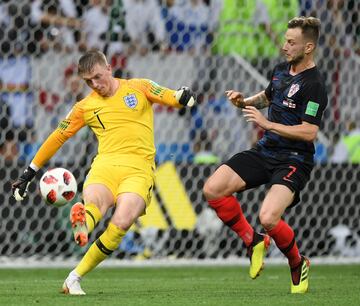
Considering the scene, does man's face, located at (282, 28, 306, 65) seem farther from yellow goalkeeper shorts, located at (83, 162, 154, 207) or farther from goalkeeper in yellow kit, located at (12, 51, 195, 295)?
yellow goalkeeper shorts, located at (83, 162, 154, 207)

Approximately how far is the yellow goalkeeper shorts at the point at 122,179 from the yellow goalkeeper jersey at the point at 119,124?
75mm

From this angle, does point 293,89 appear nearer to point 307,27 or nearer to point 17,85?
point 307,27

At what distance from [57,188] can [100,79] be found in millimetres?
903

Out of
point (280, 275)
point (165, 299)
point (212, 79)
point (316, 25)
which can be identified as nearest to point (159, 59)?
point (212, 79)

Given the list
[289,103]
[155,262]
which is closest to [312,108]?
[289,103]

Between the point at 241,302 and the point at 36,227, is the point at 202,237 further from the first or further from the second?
the point at 241,302

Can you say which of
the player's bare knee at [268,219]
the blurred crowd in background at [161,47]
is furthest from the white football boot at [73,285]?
the blurred crowd in background at [161,47]

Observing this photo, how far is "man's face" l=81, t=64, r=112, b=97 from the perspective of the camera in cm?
739

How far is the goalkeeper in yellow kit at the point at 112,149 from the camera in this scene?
7.11 metres

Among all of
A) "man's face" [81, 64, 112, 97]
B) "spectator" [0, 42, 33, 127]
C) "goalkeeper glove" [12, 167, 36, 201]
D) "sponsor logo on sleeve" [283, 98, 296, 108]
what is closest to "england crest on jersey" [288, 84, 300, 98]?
"sponsor logo on sleeve" [283, 98, 296, 108]

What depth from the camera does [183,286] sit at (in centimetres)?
821

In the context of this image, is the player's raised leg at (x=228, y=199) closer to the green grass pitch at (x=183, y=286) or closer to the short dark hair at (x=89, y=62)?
the green grass pitch at (x=183, y=286)

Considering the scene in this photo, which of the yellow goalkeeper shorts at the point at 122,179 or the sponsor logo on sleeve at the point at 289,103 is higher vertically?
the sponsor logo on sleeve at the point at 289,103

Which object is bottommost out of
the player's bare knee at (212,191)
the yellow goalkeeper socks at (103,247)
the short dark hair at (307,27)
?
the yellow goalkeeper socks at (103,247)
